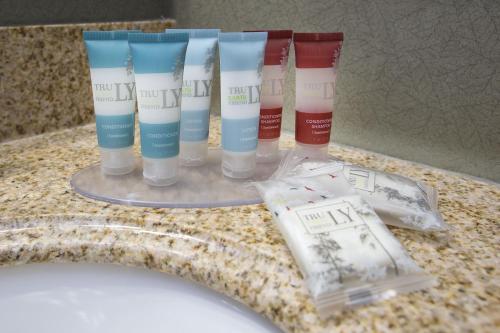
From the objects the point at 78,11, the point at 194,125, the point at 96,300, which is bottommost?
the point at 96,300

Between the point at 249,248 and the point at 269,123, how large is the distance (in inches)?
7.7

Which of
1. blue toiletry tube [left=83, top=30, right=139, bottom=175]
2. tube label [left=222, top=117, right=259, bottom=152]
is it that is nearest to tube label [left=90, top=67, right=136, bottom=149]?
blue toiletry tube [left=83, top=30, right=139, bottom=175]

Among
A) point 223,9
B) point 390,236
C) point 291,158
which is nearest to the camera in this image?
point 390,236

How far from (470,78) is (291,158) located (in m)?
0.22

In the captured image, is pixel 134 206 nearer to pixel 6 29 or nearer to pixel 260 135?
pixel 260 135

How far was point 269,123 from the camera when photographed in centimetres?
53

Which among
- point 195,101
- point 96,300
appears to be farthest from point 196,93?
point 96,300

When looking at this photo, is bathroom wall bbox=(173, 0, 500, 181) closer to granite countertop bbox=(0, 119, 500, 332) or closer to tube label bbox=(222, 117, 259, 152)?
granite countertop bbox=(0, 119, 500, 332)

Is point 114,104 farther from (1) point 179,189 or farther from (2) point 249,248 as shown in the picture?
(2) point 249,248

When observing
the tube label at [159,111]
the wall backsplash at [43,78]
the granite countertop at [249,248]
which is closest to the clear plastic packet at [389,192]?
the granite countertop at [249,248]

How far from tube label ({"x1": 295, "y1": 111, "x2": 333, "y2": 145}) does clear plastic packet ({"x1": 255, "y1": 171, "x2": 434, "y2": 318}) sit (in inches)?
5.0

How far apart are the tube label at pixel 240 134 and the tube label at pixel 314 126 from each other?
68 mm

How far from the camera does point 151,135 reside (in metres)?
0.44

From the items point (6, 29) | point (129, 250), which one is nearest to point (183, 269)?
point (129, 250)
